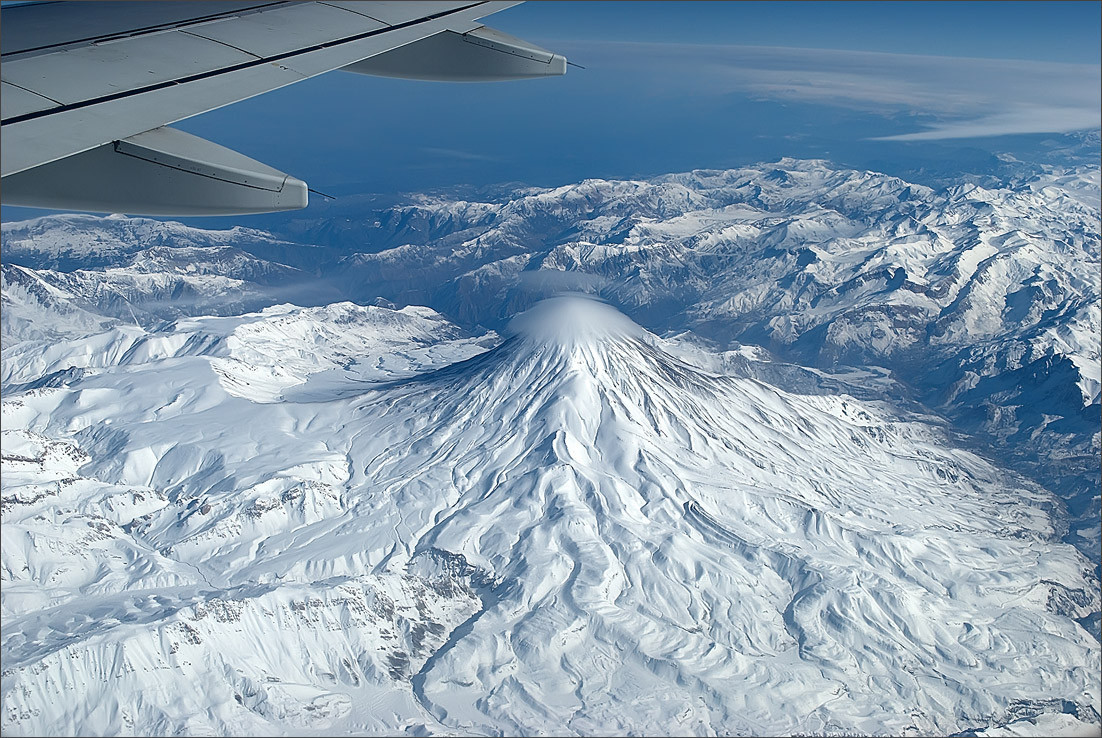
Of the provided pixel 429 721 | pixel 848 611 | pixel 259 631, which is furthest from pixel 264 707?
pixel 848 611

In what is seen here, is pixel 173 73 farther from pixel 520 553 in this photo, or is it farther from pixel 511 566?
pixel 520 553

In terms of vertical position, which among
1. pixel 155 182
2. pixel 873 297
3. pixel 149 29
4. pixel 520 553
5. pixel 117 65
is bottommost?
pixel 873 297

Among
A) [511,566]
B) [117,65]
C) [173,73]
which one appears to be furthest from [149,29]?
[511,566]

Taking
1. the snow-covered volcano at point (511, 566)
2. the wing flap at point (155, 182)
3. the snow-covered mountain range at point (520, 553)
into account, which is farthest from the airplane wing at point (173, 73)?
the snow-covered mountain range at point (520, 553)

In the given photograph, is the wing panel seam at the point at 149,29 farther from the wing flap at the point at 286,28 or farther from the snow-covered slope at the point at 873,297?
the snow-covered slope at the point at 873,297

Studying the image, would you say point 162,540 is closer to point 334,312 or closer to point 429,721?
point 429,721

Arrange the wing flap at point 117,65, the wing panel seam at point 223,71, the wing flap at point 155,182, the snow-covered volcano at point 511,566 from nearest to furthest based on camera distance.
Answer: the wing panel seam at point 223,71 < the wing flap at point 155,182 < the wing flap at point 117,65 < the snow-covered volcano at point 511,566
